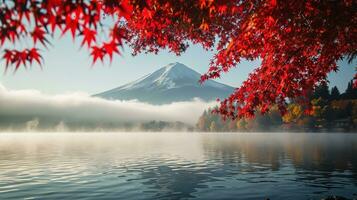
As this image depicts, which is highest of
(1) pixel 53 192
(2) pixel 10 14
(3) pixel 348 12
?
(3) pixel 348 12

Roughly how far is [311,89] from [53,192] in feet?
56.8

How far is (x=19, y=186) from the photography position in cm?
2688

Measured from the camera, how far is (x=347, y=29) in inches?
482

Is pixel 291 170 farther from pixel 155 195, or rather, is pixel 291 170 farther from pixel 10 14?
pixel 10 14

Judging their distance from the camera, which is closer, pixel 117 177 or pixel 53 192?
pixel 53 192

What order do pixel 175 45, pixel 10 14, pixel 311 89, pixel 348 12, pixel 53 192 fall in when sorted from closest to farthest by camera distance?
pixel 10 14 → pixel 348 12 → pixel 311 89 → pixel 175 45 → pixel 53 192

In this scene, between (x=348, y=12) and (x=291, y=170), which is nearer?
(x=348, y=12)

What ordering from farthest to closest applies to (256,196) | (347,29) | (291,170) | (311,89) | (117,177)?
(291,170) < (117,177) < (256,196) < (311,89) < (347,29)

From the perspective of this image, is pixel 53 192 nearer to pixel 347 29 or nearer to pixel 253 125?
pixel 347 29

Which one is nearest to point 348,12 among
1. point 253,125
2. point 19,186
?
point 19,186

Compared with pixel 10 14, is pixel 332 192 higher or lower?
lower

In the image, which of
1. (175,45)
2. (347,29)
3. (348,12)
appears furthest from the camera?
(175,45)

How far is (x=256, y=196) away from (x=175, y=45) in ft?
36.6

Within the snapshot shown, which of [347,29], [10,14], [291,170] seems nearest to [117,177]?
[291,170]
